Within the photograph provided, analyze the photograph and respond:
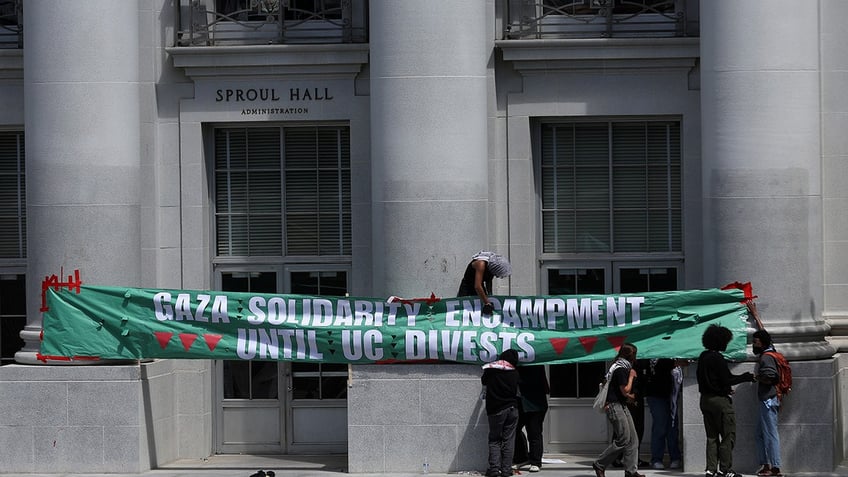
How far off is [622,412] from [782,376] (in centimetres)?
208

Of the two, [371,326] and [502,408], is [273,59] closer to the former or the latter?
[371,326]

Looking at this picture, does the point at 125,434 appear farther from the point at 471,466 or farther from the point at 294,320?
the point at 471,466

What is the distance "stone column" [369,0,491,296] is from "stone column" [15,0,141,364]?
3.47m

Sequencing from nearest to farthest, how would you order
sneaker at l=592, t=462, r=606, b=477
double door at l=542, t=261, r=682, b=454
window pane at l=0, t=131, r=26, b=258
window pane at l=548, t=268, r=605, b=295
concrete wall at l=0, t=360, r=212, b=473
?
sneaker at l=592, t=462, r=606, b=477, concrete wall at l=0, t=360, r=212, b=473, double door at l=542, t=261, r=682, b=454, window pane at l=548, t=268, r=605, b=295, window pane at l=0, t=131, r=26, b=258

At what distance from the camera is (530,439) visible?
17703mm

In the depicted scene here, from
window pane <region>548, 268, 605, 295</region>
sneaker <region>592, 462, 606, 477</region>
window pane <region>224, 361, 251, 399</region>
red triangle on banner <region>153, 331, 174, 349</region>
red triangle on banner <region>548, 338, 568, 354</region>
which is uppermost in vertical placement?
window pane <region>548, 268, 605, 295</region>

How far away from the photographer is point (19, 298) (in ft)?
66.1

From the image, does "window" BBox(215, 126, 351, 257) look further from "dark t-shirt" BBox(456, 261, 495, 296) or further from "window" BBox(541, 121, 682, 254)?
"window" BBox(541, 121, 682, 254)

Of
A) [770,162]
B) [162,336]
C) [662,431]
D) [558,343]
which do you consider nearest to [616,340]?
[558,343]

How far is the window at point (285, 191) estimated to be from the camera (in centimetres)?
1961

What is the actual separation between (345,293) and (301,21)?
3.77m

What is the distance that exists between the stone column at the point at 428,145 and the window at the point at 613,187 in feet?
5.53

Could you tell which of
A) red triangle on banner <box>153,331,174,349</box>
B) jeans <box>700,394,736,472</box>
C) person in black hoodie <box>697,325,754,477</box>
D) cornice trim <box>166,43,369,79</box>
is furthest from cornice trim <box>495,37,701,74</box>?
red triangle on banner <box>153,331,174,349</box>

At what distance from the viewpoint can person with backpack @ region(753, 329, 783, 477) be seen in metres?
16.7
